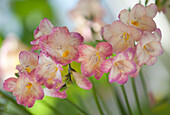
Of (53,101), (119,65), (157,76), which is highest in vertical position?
(119,65)

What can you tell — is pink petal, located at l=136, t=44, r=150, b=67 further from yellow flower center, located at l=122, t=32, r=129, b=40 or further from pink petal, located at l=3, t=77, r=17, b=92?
pink petal, located at l=3, t=77, r=17, b=92

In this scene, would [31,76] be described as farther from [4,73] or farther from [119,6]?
[119,6]

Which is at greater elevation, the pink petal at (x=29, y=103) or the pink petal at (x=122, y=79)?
the pink petal at (x=29, y=103)

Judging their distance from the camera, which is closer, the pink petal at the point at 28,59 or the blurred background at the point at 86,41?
the pink petal at the point at 28,59

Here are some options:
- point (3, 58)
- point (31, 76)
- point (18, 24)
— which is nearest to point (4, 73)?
point (3, 58)

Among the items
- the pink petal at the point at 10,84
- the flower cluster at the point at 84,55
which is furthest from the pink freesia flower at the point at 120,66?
the pink petal at the point at 10,84

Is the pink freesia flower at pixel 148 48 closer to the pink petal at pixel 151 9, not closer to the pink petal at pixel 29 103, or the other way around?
the pink petal at pixel 151 9
